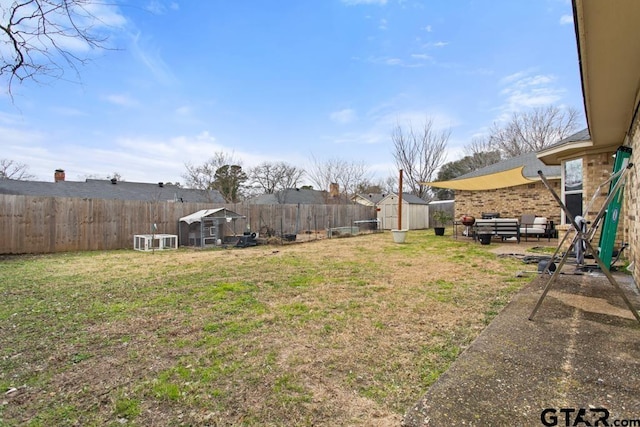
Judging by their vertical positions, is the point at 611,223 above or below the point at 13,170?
below

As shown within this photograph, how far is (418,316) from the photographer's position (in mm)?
3562

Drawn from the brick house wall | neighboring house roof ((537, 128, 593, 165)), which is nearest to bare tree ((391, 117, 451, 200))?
the brick house wall

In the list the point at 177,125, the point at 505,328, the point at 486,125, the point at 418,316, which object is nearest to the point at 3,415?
the point at 418,316

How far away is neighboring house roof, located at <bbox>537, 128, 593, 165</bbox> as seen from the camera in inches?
270

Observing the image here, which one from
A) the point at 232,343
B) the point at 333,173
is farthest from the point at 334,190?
the point at 232,343

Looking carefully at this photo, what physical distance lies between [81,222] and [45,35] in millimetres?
8723

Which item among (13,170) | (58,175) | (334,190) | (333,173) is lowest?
(334,190)

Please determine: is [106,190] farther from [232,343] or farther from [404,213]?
[232,343]

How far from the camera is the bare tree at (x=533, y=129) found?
23.5 metres

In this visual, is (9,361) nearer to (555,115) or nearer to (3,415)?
(3,415)

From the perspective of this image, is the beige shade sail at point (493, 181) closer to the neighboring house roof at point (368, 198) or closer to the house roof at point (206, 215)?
the house roof at point (206, 215)

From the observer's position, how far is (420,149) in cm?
2480

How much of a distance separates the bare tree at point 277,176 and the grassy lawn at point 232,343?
24.5 m

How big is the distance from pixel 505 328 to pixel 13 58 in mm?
5565
